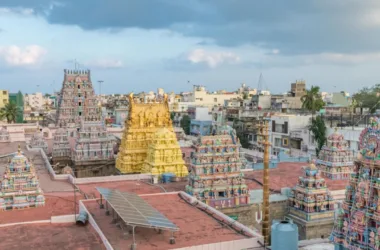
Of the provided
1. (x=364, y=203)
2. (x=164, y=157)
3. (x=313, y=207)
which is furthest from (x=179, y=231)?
(x=164, y=157)

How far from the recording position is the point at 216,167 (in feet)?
89.3

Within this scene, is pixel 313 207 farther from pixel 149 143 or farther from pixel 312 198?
pixel 149 143

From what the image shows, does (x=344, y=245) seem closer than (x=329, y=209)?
Yes

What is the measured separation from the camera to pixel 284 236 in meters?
16.7

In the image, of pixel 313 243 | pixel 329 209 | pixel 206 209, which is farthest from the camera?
pixel 329 209

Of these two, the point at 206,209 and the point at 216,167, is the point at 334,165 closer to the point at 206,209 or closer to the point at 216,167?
the point at 216,167

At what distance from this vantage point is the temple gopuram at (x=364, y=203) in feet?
45.7

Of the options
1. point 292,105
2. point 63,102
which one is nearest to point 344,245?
point 63,102

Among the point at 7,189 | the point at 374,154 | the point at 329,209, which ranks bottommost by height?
the point at 329,209

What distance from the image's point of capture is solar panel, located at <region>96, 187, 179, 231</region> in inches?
680

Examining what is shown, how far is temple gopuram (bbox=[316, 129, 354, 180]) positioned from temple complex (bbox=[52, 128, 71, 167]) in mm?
28746

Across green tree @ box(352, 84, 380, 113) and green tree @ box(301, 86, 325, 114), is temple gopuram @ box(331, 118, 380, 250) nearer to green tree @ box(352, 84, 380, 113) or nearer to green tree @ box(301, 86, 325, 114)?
green tree @ box(301, 86, 325, 114)

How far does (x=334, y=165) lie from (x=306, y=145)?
1955cm

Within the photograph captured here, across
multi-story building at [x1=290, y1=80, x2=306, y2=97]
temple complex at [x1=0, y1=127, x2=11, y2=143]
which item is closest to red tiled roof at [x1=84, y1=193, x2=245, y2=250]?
temple complex at [x1=0, y1=127, x2=11, y2=143]
